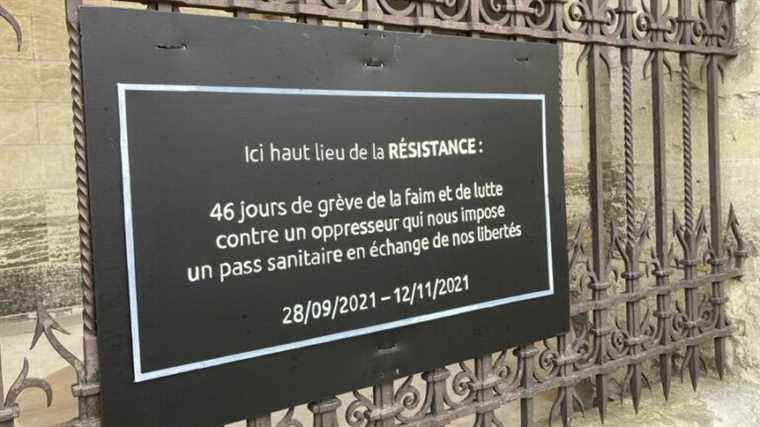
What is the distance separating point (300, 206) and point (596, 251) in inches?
53.0

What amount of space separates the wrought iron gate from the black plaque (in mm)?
75

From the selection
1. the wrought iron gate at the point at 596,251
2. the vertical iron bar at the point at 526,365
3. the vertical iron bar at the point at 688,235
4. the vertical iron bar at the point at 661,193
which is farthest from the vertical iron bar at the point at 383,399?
the vertical iron bar at the point at 688,235

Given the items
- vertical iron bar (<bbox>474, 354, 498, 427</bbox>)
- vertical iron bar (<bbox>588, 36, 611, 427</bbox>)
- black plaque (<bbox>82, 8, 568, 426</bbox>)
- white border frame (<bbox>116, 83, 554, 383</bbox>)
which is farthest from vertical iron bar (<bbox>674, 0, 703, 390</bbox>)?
vertical iron bar (<bbox>474, 354, 498, 427</bbox>)

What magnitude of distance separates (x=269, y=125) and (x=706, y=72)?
2.30 meters

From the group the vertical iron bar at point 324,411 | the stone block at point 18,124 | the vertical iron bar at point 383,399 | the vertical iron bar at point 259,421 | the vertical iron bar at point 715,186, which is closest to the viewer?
the vertical iron bar at point 259,421

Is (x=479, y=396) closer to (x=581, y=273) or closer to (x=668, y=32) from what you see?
(x=581, y=273)

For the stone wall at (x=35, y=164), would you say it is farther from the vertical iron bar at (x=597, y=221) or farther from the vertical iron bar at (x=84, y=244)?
the vertical iron bar at (x=597, y=221)

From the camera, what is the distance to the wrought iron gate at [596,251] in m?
1.90

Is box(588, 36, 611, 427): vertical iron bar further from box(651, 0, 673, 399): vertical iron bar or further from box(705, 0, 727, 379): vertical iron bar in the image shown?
box(705, 0, 727, 379): vertical iron bar

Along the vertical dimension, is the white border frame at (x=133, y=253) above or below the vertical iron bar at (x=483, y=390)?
above

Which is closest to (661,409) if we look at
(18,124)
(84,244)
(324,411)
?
(324,411)

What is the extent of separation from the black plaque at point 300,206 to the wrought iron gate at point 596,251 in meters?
0.07

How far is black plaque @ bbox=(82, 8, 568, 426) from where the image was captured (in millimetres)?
1656

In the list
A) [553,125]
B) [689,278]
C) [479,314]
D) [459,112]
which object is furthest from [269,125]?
[689,278]
